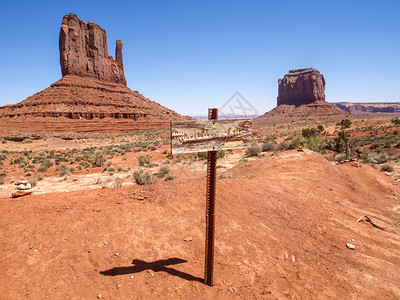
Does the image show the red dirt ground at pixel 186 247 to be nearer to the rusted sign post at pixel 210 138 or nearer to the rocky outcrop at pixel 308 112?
the rusted sign post at pixel 210 138

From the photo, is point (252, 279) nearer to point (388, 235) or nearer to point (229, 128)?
point (229, 128)

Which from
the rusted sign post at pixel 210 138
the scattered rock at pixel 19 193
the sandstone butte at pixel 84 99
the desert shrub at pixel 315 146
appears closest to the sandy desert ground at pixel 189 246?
the scattered rock at pixel 19 193

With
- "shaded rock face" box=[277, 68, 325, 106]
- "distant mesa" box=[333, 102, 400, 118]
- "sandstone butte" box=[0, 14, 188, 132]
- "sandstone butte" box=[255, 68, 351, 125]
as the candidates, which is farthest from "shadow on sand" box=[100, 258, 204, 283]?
"distant mesa" box=[333, 102, 400, 118]

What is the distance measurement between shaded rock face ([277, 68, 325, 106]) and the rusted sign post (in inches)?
5239

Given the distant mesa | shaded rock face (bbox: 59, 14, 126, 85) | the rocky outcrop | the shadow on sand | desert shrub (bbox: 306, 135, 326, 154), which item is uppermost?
shaded rock face (bbox: 59, 14, 126, 85)

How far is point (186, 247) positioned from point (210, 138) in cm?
271

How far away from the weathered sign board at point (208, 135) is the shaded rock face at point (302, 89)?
5238 inches

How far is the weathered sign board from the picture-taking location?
3104mm

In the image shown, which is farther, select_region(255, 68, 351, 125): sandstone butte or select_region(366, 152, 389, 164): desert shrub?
select_region(255, 68, 351, 125): sandstone butte

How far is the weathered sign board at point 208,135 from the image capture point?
10.2ft

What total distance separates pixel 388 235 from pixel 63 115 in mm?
70164

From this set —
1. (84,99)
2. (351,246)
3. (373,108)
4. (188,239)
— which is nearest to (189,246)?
(188,239)

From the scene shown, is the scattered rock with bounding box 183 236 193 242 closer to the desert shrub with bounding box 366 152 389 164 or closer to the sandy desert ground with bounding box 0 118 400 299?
the sandy desert ground with bounding box 0 118 400 299

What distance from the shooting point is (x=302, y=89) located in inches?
4934
